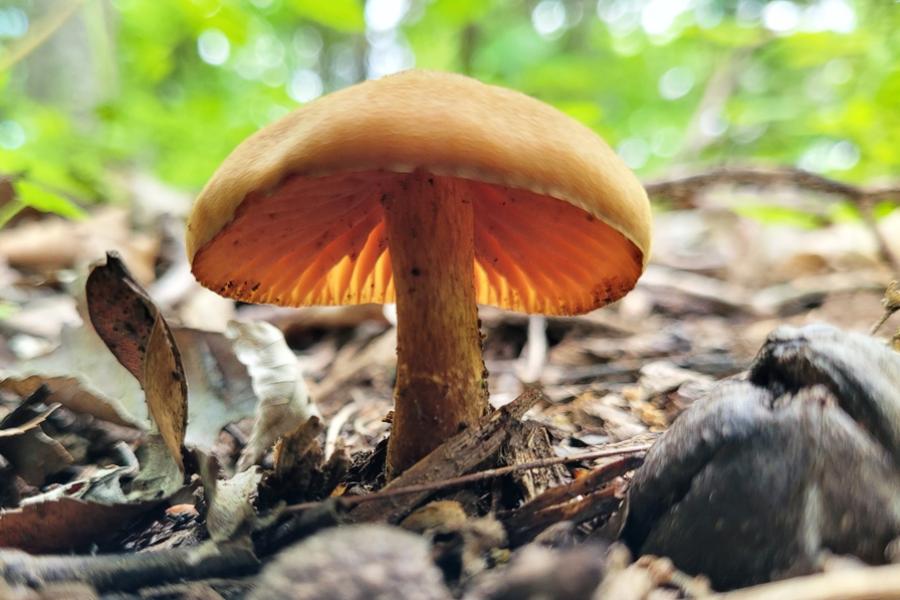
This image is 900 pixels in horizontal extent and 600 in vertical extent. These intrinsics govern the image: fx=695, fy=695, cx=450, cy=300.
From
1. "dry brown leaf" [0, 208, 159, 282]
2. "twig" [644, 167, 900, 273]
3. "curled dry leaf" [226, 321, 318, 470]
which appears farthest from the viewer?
"dry brown leaf" [0, 208, 159, 282]

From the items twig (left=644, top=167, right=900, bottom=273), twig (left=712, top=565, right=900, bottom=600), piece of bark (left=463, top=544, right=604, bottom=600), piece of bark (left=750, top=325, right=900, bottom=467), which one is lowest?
twig (left=712, top=565, right=900, bottom=600)

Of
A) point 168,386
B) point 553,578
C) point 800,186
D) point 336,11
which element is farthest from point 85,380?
point 800,186

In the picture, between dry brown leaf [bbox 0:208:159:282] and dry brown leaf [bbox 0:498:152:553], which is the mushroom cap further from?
dry brown leaf [bbox 0:208:159:282]

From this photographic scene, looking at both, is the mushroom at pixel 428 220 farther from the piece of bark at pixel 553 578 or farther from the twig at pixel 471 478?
the piece of bark at pixel 553 578

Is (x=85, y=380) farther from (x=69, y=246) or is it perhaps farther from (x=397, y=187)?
(x=69, y=246)

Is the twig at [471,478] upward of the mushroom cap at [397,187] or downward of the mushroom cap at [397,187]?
downward

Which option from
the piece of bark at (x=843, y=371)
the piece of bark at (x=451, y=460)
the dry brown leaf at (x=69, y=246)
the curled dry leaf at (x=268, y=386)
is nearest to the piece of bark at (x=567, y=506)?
the piece of bark at (x=451, y=460)

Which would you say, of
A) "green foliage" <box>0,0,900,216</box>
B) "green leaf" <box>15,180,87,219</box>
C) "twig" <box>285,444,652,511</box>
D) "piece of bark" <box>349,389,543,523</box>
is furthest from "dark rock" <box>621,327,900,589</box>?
"green foliage" <box>0,0,900,216</box>
